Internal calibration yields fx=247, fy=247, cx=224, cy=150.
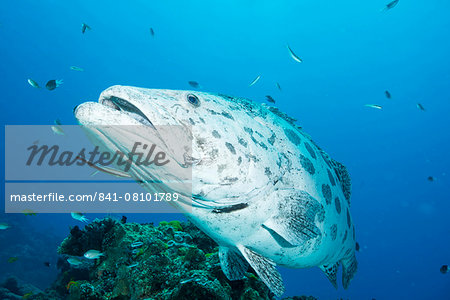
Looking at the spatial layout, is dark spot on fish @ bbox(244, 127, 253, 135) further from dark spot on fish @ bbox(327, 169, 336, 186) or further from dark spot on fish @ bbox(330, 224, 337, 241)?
dark spot on fish @ bbox(330, 224, 337, 241)

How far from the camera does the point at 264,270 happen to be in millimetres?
2879

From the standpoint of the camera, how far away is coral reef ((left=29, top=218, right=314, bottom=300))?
2.83 meters

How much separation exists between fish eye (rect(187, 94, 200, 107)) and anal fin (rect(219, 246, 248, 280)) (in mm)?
1968

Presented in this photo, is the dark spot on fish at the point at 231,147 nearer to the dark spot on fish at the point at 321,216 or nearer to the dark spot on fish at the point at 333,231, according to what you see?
the dark spot on fish at the point at 321,216

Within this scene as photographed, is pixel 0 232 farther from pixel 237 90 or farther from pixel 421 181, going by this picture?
pixel 421 181

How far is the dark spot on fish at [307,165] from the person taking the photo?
3085 mm

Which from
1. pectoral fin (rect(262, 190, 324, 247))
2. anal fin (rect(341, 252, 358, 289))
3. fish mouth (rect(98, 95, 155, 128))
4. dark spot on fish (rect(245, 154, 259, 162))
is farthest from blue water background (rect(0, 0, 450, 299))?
fish mouth (rect(98, 95, 155, 128))

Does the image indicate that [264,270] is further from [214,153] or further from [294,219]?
[214,153]

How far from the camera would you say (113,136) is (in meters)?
1.76

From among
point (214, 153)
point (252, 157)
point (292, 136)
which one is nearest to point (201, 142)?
point (214, 153)

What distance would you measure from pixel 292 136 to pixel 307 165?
1.37ft

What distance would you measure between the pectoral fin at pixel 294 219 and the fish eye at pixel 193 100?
4.19ft

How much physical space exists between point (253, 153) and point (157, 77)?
96.1 metres

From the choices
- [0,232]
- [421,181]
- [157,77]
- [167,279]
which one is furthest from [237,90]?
[167,279]
